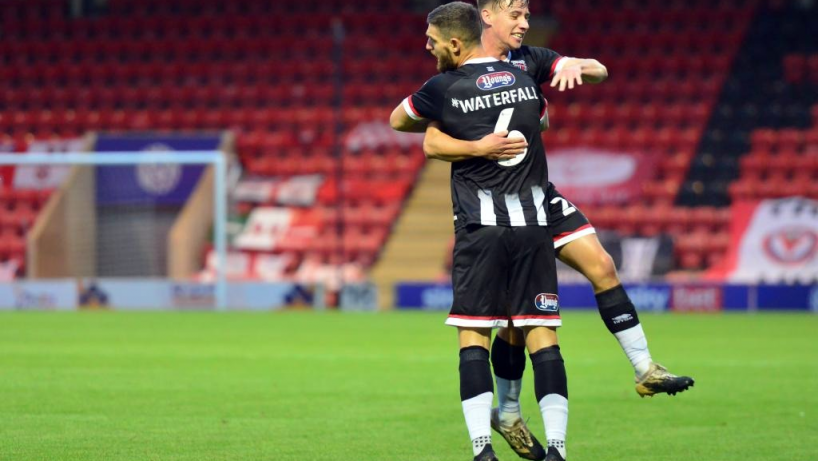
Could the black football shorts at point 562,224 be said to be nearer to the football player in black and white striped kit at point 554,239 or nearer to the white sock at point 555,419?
the football player in black and white striped kit at point 554,239

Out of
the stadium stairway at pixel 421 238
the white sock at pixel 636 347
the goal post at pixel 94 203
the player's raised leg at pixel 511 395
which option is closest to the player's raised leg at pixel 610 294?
the white sock at pixel 636 347

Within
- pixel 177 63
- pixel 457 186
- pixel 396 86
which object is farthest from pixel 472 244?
pixel 177 63

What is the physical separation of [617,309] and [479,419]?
41.2 inches

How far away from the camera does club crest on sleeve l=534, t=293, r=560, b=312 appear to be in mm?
5445

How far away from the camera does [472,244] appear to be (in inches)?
214

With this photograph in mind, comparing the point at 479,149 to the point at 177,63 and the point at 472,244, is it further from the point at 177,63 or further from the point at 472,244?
the point at 177,63

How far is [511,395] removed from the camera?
6.10 m

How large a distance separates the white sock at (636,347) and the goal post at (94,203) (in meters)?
14.2

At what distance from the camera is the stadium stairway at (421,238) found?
21312 mm

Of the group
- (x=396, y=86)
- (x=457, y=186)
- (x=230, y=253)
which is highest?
(x=396, y=86)

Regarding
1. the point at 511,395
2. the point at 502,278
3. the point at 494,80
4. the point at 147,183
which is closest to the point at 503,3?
the point at 494,80

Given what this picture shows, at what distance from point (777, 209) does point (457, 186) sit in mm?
15628

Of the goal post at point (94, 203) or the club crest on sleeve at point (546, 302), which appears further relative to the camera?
the goal post at point (94, 203)

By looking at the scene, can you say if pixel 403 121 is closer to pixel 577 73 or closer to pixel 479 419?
pixel 577 73
